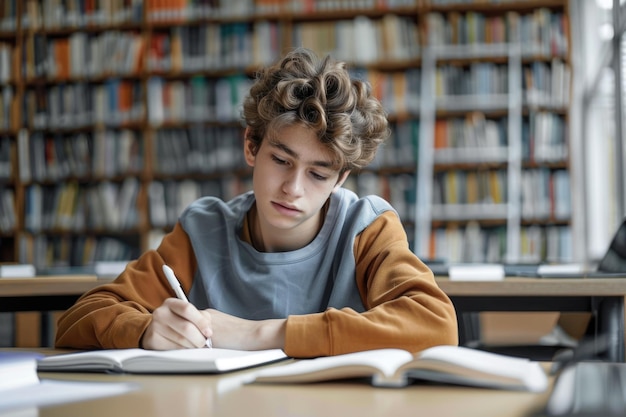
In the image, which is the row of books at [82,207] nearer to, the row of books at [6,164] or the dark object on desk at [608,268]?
the row of books at [6,164]

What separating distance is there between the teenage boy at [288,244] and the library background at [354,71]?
132 inches

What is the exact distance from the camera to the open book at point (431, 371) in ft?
2.85

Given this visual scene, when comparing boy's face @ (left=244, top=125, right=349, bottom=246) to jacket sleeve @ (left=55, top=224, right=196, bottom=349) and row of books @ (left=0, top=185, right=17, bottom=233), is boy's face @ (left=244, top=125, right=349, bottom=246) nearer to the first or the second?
jacket sleeve @ (left=55, top=224, right=196, bottom=349)

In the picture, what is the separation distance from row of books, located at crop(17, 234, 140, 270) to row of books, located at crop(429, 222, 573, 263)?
2067 millimetres

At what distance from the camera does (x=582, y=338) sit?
1.99m

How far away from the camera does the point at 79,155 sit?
549cm

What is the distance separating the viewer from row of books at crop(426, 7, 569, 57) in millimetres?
4961

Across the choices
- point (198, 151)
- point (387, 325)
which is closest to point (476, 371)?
point (387, 325)

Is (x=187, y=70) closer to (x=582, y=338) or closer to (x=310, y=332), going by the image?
(x=582, y=338)

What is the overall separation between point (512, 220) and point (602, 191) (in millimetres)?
830

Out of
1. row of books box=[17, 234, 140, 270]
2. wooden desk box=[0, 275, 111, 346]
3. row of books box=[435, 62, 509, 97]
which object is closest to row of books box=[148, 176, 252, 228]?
row of books box=[17, 234, 140, 270]

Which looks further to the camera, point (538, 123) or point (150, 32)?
point (150, 32)

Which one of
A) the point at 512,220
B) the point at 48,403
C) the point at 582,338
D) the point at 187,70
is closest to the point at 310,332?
the point at 48,403

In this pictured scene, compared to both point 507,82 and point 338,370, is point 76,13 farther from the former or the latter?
point 338,370
